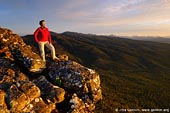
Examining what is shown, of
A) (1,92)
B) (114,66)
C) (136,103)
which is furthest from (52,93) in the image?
(114,66)

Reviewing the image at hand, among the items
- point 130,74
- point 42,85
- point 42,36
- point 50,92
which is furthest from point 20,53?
point 130,74

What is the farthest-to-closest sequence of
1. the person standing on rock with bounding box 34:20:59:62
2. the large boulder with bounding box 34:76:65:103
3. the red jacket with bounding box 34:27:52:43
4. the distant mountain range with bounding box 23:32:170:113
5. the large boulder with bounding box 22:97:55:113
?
the distant mountain range with bounding box 23:32:170:113, the red jacket with bounding box 34:27:52:43, the person standing on rock with bounding box 34:20:59:62, the large boulder with bounding box 34:76:65:103, the large boulder with bounding box 22:97:55:113

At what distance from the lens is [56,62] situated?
19750mm

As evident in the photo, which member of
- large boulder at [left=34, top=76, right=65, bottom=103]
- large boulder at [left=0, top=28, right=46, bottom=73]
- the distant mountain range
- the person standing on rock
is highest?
the person standing on rock

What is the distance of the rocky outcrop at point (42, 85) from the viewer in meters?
14.7

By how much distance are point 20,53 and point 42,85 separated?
14.0 ft

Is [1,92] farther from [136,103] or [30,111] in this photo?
[136,103]

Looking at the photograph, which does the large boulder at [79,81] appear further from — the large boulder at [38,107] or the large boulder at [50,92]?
the large boulder at [38,107]

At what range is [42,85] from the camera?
1655 cm

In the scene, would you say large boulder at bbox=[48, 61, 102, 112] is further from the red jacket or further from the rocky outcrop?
the red jacket

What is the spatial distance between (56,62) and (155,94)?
51471 millimetres

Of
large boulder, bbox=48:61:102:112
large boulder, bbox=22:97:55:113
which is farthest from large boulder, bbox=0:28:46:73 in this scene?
large boulder, bbox=22:97:55:113

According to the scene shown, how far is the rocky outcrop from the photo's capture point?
14703 millimetres

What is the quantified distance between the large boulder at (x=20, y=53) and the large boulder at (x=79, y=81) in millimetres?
965
